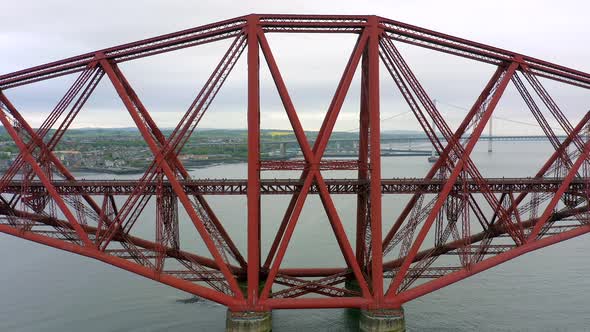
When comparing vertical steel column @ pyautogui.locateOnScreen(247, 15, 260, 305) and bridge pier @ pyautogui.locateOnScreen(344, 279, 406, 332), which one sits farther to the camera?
bridge pier @ pyautogui.locateOnScreen(344, 279, 406, 332)

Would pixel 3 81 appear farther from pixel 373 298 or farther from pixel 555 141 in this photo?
pixel 555 141

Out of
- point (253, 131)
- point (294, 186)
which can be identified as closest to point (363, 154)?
point (294, 186)

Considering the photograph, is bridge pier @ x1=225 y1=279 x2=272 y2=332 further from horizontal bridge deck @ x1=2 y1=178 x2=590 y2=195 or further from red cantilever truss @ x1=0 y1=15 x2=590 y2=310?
horizontal bridge deck @ x1=2 y1=178 x2=590 y2=195

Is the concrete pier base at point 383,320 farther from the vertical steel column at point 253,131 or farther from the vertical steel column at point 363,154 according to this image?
the vertical steel column at point 253,131

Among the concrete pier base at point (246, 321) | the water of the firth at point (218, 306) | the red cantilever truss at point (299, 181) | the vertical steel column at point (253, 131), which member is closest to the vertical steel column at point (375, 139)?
the red cantilever truss at point (299, 181)

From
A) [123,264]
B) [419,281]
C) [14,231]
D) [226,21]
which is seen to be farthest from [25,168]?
[419,281]

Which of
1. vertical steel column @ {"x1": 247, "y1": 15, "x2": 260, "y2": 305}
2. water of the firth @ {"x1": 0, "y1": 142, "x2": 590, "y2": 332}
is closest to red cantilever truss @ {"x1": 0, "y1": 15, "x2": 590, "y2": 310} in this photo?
vertical steel column @ {"x1": 247, "y1": 15, "x2": 260, "y2": 305}

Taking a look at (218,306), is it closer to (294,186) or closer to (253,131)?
(294,186)
